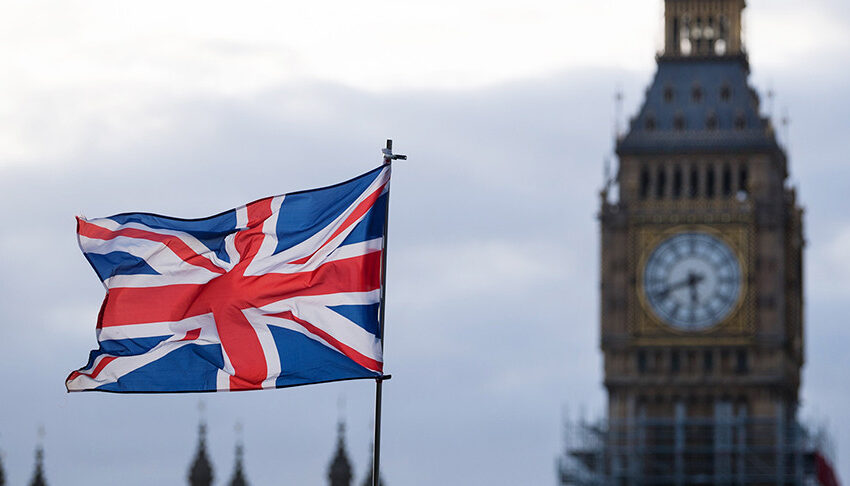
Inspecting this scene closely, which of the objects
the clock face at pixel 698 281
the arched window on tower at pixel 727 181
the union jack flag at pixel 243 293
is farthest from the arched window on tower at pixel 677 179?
the union jack flag at pixel 243 293

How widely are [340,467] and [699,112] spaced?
27637mm

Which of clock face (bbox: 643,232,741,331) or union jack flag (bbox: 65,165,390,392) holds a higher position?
clock face (bbox: 643,232,741,331)

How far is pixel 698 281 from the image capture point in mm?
127812

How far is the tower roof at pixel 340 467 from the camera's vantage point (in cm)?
13425

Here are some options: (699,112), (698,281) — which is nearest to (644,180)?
(699,112)

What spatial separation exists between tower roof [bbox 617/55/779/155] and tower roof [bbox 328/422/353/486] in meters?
22.4

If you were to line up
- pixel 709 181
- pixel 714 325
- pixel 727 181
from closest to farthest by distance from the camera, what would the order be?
pixel 714 325, pixel 709 181, pixel 727 181

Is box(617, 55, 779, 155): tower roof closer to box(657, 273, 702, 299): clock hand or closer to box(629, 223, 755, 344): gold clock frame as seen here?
box(629, 223, 755, 344): gold clock frame

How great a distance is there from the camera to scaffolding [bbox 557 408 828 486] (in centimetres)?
12794

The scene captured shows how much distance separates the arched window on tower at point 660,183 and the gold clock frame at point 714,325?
2522mm

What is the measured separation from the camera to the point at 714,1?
5172 inches

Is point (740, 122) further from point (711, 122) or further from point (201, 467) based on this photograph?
point (201, 467)

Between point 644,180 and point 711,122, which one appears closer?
point 711,122

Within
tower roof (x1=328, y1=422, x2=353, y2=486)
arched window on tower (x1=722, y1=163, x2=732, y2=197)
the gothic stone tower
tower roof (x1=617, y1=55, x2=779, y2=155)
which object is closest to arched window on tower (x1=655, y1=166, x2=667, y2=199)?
the gothic stone tower
